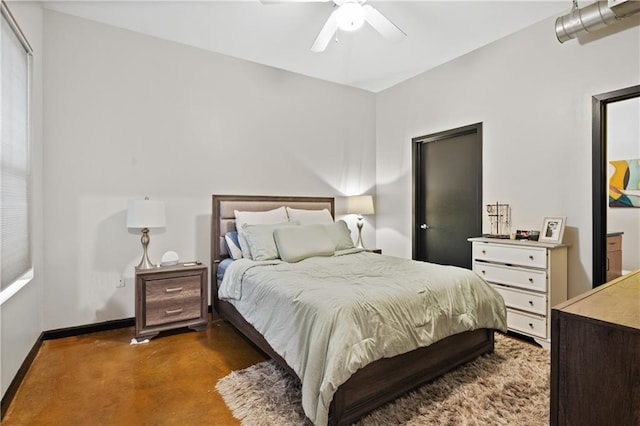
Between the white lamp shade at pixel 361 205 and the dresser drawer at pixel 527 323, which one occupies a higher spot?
the white lamp shade at pixel 361 205

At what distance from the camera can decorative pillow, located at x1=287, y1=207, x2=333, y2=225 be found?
3871 mm

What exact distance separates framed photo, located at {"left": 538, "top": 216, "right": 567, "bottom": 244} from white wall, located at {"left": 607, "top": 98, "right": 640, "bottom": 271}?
1.06ft

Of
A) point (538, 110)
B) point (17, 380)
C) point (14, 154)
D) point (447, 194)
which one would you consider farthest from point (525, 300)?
point (14, 154)

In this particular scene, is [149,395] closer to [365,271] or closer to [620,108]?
[365,271]

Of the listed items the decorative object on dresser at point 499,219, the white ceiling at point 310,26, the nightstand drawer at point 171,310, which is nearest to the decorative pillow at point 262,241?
the nightstand drawer at point 171,310

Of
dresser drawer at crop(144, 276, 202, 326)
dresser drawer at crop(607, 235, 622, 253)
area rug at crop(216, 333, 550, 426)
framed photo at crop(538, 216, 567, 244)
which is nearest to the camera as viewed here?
area rug at crop(216, 333, 550, 426)

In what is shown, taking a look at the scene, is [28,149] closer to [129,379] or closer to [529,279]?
[129,379]

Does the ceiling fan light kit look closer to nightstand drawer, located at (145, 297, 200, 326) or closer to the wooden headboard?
the wooden headboard

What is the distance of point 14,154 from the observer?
2.29 meters

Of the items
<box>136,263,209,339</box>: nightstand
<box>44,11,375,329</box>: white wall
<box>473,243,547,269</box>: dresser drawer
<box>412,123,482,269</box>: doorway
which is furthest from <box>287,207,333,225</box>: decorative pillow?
<box>473,243,547,269</box>: dresser drawer

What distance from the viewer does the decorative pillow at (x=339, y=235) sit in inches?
142

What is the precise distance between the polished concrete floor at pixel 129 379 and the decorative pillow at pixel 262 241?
78 cm

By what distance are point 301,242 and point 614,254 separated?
103 inches

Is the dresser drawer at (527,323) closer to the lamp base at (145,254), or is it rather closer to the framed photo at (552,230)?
the framed photo at (552,230)
